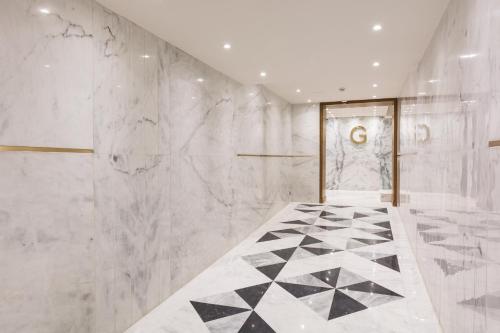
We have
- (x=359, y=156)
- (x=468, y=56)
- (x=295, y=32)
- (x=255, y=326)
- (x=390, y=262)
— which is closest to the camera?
(x=468, y=56)

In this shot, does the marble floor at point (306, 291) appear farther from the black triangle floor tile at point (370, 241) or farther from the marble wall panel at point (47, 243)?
the marble wall panel at point (47, 243)

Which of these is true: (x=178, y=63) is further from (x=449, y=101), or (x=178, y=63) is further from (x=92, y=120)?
(x=449, y=101)

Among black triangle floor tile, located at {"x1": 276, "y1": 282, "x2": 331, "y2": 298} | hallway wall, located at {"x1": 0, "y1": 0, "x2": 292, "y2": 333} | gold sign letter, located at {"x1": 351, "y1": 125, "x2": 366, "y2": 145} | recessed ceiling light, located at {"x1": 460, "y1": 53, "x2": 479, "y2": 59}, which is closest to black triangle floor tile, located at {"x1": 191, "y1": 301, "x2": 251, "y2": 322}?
hallway wall, located at {"x1": 0, "y1": 0, "x2": 292, "y2": 333}

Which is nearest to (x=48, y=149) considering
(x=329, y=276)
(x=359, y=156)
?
(x=329, y=276)

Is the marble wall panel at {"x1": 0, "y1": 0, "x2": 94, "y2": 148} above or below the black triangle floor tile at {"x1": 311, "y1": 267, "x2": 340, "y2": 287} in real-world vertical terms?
above

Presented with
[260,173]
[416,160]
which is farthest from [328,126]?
[416,160]

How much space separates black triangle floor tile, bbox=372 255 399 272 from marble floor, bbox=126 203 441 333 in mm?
13

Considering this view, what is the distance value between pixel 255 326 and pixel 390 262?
2277 millimetres

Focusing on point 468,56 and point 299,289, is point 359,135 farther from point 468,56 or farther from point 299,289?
point 468,56

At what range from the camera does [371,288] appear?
3.26 metres

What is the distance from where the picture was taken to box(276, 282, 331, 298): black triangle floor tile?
3.18m

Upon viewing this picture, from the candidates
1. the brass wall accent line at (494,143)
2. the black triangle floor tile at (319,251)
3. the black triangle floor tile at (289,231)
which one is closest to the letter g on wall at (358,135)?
the black triangle floor tile at (289,231)

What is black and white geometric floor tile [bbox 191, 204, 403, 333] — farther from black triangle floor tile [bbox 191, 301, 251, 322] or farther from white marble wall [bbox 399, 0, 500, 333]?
white marble wall [bbox 399, 0, 500, 333]

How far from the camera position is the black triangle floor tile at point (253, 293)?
9.93 ft
